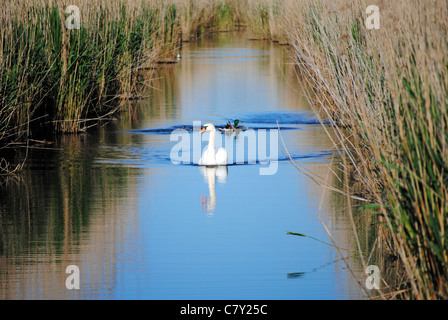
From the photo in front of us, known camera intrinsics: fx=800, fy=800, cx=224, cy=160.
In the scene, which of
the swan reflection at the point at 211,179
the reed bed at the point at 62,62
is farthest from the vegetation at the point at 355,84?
the swan reflection at the point at 211,179

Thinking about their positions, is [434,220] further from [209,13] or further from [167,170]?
[209,13]

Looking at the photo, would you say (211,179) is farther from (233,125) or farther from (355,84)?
(233,125)

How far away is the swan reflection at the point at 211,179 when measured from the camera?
700 centimetres

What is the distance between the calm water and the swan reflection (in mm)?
10

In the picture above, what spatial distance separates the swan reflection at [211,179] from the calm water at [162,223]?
10 millimetres

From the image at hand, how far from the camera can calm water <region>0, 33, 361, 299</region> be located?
192 inches

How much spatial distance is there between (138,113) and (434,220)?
32.0 ft

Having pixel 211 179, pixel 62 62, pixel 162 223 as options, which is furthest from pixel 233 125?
pixel 162 223

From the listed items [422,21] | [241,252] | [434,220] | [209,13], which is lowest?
[241,252]

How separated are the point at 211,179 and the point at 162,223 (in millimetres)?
1896

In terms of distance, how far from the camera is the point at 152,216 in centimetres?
656

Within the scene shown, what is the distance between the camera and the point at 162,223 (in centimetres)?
636

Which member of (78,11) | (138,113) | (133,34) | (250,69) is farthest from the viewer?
(250,69)

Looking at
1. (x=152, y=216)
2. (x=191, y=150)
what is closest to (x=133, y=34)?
(x=191, y=150)
